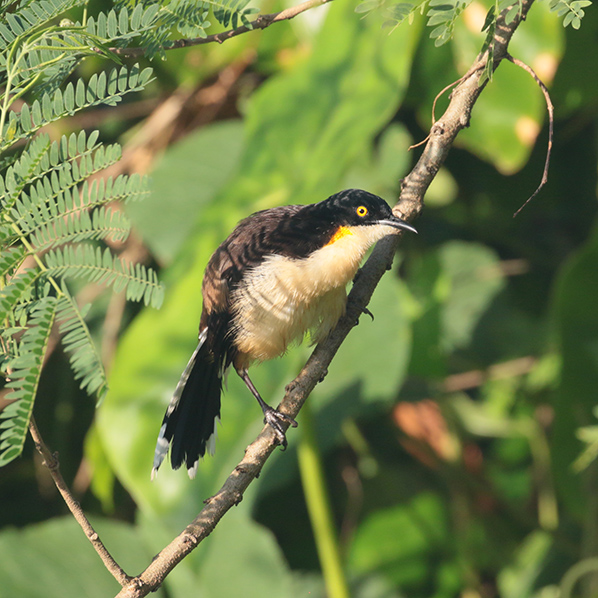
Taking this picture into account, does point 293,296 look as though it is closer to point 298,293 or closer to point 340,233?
point 298,293

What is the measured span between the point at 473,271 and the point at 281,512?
1947mm

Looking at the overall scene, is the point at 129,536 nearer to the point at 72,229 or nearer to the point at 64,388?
the point at 64,388

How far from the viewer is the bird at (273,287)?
7.75 feet

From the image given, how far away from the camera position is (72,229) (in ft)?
5.15

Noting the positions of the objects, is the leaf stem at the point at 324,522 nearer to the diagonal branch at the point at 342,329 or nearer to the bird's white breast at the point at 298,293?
the bird's white breast at the point at 298,293

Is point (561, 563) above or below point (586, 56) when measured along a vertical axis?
below

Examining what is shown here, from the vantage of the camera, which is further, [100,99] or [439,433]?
[439,433]

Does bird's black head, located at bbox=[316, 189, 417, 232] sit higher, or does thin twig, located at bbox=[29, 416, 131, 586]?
thin twig, located at bbox=[29, 416, 131, 586]

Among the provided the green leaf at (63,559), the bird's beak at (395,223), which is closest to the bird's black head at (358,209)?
the bird's beak at (395,223)

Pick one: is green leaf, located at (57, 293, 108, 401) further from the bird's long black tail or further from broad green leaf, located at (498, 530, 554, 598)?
broad green leaf, located at (498, 530, 554, 598)

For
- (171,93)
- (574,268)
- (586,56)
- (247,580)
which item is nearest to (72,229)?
(247,580)

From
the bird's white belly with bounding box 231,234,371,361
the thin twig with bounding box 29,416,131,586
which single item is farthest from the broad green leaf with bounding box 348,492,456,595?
the thin twig with bounding box 29,416,131,586

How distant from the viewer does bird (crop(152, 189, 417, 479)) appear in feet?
7.75

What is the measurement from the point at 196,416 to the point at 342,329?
29.3 inches
